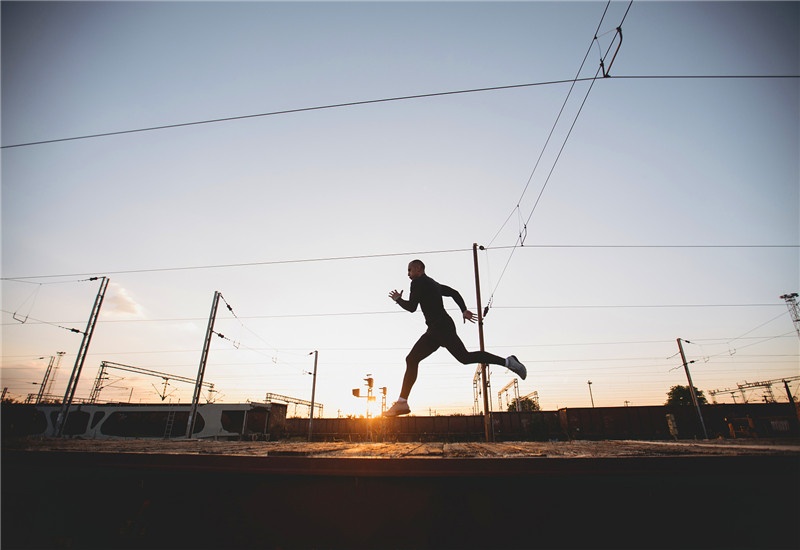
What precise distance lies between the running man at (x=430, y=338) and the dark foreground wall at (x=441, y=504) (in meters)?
1.44

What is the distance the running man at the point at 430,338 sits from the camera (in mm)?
3436

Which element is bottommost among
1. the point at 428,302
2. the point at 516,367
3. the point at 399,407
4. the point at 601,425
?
the point at 601,425

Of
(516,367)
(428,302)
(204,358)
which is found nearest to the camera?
(428,302)

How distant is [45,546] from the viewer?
2.17m

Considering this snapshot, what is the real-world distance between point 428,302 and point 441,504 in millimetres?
1956

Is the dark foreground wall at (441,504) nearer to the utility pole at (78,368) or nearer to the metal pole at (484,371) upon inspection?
the metal pole at (484,371)

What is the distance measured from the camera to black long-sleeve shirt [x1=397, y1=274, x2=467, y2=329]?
350 centimetres

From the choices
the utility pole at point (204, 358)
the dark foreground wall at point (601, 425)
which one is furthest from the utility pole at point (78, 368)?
the dark foreground wall at point (601, 425)

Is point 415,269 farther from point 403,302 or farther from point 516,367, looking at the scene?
point 516,367

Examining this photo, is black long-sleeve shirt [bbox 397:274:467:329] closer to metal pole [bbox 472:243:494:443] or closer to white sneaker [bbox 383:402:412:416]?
white sneaker [bbox 383:402:412:416]

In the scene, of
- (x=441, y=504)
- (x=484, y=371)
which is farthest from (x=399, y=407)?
(x=484, y=371)

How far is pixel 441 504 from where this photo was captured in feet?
6.18

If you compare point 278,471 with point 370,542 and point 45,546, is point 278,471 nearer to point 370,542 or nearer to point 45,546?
point 370,542

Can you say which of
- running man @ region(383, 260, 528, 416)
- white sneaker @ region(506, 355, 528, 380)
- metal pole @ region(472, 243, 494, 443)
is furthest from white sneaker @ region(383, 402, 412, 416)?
metal pole @ region(472, 243, 494, 443)
